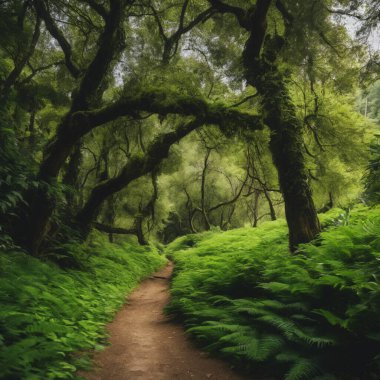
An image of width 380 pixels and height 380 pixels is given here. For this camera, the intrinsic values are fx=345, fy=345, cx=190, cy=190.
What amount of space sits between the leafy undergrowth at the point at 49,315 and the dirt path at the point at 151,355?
0.27 m

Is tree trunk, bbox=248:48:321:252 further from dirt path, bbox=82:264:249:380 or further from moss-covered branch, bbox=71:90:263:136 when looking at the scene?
dirt path, bbox=82:264:249:380

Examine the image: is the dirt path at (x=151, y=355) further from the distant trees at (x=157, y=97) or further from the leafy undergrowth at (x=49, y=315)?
the distant trees at (x=157, y=97)

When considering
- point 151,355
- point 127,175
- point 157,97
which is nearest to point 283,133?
point 157,97

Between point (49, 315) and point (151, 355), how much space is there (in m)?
1.68

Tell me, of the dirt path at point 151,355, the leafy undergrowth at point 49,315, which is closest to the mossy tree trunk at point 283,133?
the dirt path at point 151,355

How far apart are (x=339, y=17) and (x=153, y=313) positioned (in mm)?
9147

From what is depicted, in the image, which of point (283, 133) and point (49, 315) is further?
point (283, 133)

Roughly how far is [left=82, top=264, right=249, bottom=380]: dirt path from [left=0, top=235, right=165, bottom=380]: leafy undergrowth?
0.88ft

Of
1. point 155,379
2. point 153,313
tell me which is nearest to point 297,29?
point 153,313

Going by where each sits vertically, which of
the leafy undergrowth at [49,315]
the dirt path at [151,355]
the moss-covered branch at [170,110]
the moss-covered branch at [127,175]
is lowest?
the dirt path at [151,355]

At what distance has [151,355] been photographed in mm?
5418

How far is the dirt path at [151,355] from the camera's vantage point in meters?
4.56

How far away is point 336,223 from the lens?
9039 mm

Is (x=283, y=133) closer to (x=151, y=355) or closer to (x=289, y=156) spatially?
(x=289, y=156)
